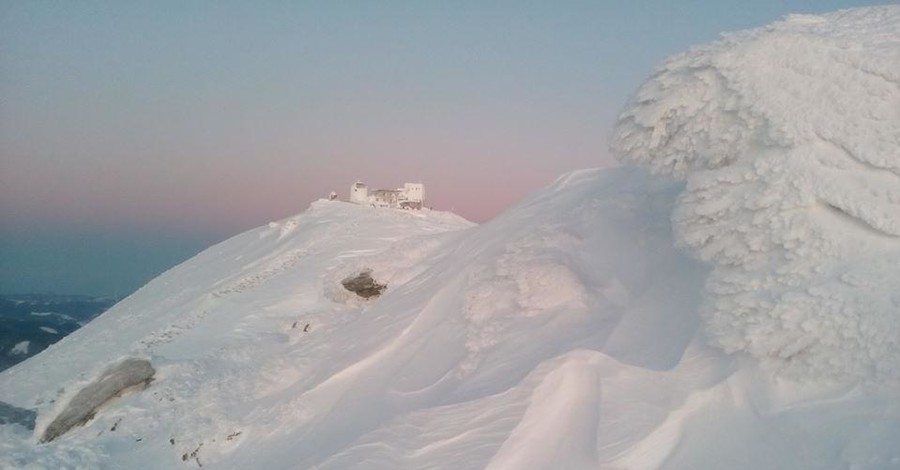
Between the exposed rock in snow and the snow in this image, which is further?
the snow

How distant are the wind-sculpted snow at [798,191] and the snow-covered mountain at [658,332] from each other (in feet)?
0.06

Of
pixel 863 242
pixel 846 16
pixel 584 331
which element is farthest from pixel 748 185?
pixel 846 16

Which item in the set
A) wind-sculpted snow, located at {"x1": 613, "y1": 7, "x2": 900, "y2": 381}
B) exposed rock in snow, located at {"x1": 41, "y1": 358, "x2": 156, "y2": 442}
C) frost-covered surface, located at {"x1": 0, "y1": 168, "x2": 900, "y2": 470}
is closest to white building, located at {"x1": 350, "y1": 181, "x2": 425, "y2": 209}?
frost-covered surface, located at {"x1": 0, "y1": 168, "x2": 900, "y2": 470}

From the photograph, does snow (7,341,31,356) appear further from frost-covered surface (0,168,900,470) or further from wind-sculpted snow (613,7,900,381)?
wind-sculpted snow (613,7,900,381)

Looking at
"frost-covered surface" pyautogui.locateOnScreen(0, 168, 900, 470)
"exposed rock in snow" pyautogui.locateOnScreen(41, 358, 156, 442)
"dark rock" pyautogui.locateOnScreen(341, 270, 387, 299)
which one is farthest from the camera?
"dark rock" pyautogui.locateOnScreen(341, 270, 387, 299)

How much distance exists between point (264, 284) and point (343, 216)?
6910 mm

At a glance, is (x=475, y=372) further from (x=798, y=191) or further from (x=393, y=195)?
(x=393, y=195)

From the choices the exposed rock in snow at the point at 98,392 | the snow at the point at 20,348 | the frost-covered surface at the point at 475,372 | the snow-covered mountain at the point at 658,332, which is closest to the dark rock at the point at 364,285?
the frost-covered surface at the point at 475,372

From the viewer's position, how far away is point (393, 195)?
4284cm

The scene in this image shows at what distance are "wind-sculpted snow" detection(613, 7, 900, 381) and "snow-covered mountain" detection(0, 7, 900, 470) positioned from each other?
0.06 feet

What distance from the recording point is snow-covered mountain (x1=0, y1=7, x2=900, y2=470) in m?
5.71

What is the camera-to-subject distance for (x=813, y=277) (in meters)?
5.91

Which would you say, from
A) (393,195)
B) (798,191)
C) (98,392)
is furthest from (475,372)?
(393,195)

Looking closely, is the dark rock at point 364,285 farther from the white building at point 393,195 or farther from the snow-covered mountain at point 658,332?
the white building at point 393,195
